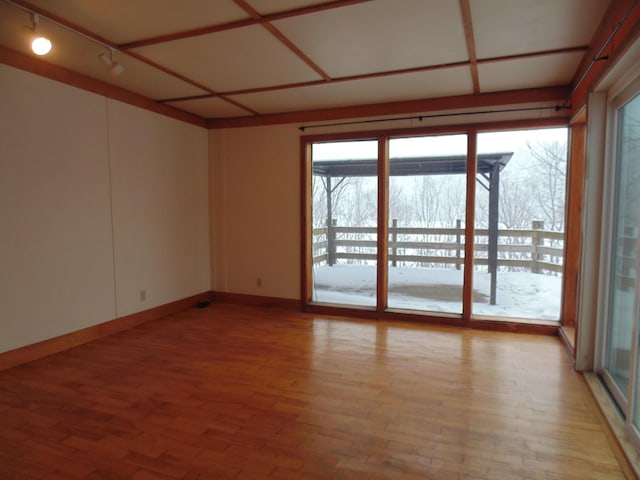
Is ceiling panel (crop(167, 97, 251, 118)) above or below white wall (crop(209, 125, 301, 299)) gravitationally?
above

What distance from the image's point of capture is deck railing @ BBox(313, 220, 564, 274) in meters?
4.26

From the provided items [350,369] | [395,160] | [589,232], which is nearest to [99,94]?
[395,160]

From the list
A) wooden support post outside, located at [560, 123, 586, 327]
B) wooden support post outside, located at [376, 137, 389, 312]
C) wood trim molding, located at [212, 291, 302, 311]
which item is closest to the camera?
wooden support post outside, located at [560, 123, 586, 327]

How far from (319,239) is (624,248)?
11.0ft

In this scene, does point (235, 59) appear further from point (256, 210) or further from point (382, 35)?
point (256, 210)

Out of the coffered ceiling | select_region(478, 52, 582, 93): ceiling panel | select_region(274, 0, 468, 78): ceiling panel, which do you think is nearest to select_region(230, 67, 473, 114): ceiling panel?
the coffered ceiling

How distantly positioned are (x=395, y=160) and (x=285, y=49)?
2140 mm

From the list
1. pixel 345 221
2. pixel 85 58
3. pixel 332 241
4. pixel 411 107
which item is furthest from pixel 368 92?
pixel 85 58

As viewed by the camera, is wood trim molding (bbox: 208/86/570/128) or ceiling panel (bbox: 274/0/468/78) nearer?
ceiling panel (bbox: 274/0/468/78)

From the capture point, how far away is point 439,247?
4.65 meters

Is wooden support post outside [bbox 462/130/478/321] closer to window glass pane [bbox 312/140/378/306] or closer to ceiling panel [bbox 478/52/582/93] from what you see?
ceiling panel [bbox 478/52/582/93]

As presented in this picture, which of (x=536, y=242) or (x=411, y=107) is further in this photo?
(x=411, y=107)

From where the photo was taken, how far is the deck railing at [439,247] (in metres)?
4.26

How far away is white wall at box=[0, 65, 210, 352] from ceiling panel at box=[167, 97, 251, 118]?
243mm
